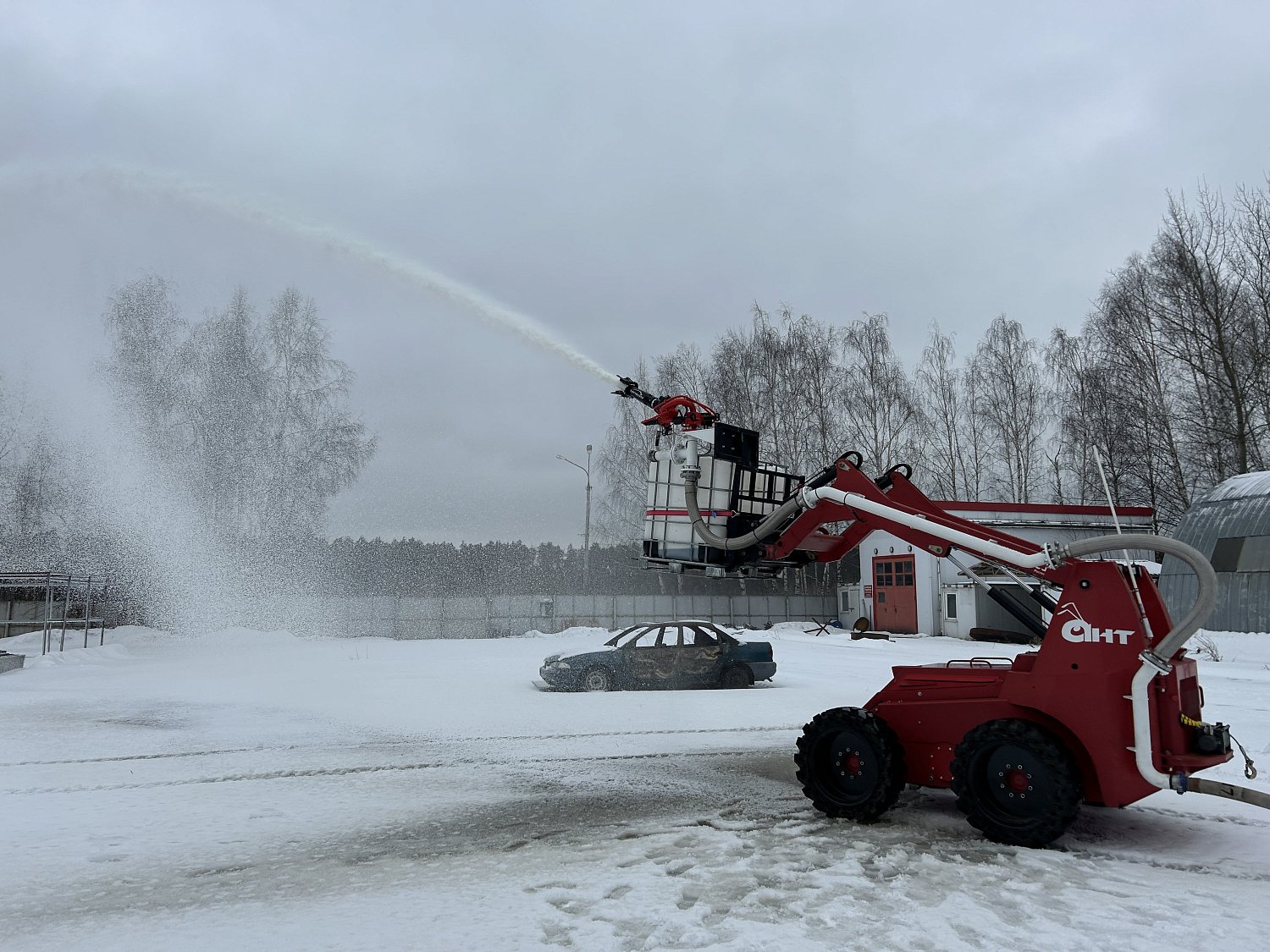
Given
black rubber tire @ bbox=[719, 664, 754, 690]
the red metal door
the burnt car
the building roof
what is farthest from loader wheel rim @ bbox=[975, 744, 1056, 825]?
the red metal door

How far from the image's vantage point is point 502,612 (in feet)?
115

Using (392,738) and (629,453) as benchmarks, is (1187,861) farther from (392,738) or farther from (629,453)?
(629,453)

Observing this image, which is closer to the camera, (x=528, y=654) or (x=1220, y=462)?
(x=528, y=654)

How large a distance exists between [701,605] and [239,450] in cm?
1975

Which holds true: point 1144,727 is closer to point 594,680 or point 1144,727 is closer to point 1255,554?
point 594,680

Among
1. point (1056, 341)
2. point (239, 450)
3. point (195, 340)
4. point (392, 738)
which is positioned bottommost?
point (392, 738)

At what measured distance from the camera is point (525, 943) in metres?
4.23

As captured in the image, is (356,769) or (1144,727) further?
(356,769)

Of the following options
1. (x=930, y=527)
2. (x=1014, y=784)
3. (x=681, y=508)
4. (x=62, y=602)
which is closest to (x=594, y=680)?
(x=681, y=508)

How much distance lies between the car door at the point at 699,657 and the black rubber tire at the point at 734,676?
11 cm

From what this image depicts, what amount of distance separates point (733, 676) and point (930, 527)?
944 cm

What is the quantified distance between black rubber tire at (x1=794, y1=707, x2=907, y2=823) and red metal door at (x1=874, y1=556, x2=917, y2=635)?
2514cm

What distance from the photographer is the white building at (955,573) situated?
2886 centimetres

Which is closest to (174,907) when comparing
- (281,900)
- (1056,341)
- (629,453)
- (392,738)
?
(281,900)
